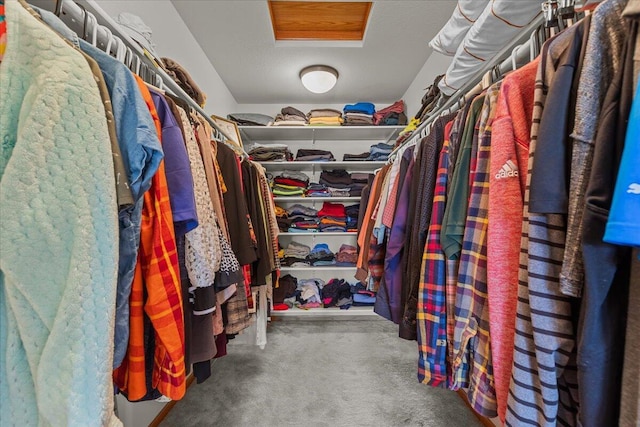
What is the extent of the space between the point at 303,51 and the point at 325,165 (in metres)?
1.00

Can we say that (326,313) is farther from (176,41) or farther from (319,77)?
(176,41)

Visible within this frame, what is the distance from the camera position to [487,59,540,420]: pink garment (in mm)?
521

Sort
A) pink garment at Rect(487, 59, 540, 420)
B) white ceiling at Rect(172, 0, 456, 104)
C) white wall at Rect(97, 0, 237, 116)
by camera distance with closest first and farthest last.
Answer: pink garment at Rect(487, 59, 540, 420) < white wall at Rect(97, 0, 237, 116) < white ceiling at Rect(172, 0, 456, 104)

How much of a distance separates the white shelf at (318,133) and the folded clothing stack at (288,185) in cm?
43

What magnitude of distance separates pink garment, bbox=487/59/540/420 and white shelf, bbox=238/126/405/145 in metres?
1.91

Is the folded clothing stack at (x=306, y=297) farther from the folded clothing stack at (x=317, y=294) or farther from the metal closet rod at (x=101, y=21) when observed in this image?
the metal closet rod at (x=101, y=21)

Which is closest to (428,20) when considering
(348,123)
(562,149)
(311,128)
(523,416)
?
(348,123)

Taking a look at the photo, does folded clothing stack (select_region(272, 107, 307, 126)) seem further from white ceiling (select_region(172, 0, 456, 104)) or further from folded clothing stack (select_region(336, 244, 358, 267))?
folded clothing stack (select_region(336, 244, 358, 267))

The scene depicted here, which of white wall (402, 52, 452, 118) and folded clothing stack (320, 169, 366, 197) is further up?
white wall (402, 52, 452, 118)

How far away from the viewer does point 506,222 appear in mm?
536

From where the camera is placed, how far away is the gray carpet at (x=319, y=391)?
1296 millimetres

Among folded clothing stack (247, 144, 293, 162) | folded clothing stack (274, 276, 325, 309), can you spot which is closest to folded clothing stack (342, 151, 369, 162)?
folded clothing stack (247, 144, 293, 162)

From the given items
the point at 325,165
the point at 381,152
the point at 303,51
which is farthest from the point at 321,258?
the point at 303,51


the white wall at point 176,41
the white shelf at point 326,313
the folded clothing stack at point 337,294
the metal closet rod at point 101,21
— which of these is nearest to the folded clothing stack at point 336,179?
the folded clothing stack at point 337,294
